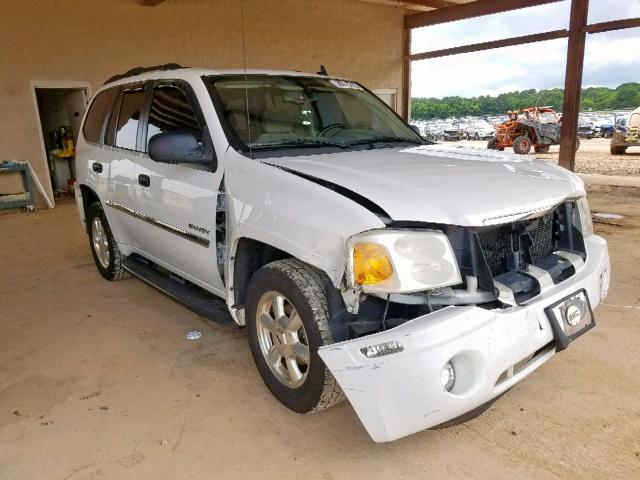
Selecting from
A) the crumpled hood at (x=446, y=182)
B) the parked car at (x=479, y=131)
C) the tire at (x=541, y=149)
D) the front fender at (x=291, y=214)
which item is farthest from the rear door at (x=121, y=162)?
the parked car at (x=479, y=131)

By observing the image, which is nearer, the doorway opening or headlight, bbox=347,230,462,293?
headlight, bbox=347,230,462,293

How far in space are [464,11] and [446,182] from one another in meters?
12.7

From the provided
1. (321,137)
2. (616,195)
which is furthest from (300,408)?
(616,195)

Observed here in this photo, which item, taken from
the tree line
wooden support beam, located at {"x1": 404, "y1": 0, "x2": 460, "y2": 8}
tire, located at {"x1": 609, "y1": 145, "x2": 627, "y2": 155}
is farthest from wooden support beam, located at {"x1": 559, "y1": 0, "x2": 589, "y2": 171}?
the tree line

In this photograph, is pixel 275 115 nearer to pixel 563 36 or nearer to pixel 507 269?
pixel 507 269

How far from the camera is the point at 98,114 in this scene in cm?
425

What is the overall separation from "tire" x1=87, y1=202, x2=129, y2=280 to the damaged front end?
2.89m

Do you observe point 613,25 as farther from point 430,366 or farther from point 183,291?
point 430,366

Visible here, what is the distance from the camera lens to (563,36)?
11.1 metres

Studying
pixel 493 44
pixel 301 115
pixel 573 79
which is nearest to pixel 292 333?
pixel 301 115

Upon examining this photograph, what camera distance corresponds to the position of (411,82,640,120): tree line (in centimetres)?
3098

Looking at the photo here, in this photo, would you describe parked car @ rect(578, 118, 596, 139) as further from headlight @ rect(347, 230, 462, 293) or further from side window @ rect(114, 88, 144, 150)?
headlight @ rect(347, 230, 462, 293)

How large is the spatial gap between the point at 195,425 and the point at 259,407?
1.03 ft

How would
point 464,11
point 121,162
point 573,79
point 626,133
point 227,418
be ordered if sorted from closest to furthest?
point 227,418
point 121,162
point 573,79
point 464,11
point 626,133
